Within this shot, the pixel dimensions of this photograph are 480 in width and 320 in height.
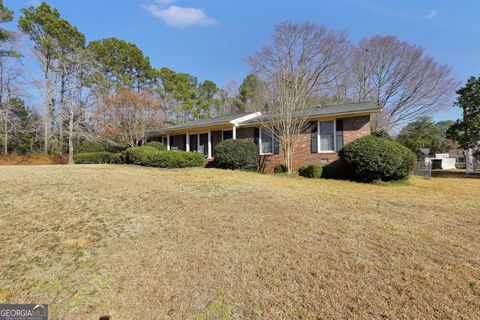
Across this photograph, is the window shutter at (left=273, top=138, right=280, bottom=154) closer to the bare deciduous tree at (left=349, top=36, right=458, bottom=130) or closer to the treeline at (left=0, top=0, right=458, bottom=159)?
the treeline at (left=0, top=0, right=458, bottom=159)

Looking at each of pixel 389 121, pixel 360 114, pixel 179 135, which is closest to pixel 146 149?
pixel 179 135

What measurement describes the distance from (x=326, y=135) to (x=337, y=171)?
2120mm

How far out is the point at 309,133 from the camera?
12.5m

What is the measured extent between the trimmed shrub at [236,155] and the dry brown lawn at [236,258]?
7140 mm

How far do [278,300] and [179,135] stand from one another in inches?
667

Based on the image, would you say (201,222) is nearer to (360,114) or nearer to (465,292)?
(465,292)

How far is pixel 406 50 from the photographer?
68.5 ft

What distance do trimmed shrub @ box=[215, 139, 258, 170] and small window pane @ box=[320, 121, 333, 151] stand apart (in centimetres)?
355

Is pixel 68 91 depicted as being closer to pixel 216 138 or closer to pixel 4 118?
pixel 4 118

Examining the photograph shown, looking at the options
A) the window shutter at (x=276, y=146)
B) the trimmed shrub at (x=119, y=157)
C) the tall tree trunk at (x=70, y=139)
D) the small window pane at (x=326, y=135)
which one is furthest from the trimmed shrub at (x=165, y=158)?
the tall tree trunk at (x=70, y=139)

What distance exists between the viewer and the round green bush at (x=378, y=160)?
9.05 m

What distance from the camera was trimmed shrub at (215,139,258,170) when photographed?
41.7 ft

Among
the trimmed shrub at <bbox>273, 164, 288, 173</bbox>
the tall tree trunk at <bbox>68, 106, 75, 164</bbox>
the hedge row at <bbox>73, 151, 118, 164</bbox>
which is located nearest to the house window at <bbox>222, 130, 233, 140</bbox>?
the trimmed shrub at <bbox>273, 164, 288, 173</bbox>
